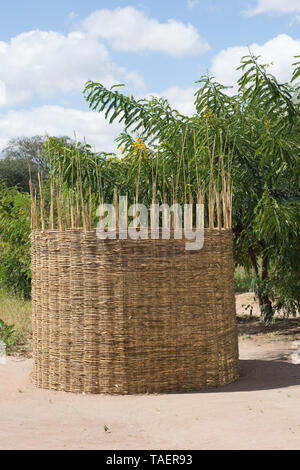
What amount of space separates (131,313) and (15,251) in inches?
261

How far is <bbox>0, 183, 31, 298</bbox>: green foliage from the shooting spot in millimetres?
10406

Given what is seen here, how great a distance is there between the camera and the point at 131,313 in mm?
4613

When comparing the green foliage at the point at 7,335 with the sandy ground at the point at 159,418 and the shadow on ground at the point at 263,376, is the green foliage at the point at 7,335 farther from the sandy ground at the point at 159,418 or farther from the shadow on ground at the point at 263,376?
the shadow on ground at the point at 263,376

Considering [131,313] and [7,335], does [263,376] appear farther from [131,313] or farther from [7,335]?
[7,335]

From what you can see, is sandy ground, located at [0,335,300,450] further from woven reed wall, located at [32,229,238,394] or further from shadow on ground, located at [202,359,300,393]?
woven reed wall, located at [32,229,238,394]

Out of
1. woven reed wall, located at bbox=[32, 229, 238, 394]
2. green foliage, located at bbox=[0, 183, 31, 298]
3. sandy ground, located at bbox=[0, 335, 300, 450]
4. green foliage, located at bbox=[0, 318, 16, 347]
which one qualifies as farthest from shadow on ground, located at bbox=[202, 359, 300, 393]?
green foliage, located at bbox=[0, 183, 31, 298]

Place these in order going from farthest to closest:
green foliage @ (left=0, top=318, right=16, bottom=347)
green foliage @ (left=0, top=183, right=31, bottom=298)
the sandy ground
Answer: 1. green foliage @ (left=0, top=183, right=31, bottom=298)
2. green foliage @ (left=0, top=318, right=16, bottom=347)
3. the sandy ground

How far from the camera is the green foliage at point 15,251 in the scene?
10.4 metres

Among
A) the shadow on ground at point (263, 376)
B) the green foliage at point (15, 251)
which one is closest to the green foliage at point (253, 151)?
the shadow on ground at point (263, 376)

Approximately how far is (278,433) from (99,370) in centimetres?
165

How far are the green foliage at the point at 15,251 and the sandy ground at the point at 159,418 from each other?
5.32 metres

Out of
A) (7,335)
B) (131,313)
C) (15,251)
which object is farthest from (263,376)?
(15,251)

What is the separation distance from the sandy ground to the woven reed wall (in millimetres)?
184
